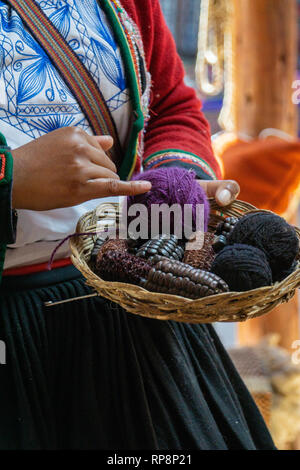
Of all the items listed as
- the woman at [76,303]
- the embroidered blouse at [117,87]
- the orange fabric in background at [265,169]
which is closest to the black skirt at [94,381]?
the woman at [76,303]

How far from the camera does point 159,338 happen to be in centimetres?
79

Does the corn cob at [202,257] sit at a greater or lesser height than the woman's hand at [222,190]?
lesser

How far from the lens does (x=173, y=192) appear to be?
818 mm

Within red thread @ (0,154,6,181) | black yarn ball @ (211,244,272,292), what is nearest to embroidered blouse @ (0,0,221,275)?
red thread @ (0,154,6,181)

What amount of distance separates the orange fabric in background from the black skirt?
97cm

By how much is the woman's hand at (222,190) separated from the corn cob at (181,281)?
0.63ft

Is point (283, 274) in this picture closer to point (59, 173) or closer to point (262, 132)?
point (59, 173)

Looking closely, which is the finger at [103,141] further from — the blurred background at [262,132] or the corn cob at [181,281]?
the blurred background at [262,132]

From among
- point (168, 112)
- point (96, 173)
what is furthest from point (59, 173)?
point (168, 112)

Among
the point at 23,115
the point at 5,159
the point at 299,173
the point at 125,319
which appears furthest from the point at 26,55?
the point at 299,173

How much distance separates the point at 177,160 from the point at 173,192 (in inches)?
4.7

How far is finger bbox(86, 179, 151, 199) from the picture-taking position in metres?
0.66

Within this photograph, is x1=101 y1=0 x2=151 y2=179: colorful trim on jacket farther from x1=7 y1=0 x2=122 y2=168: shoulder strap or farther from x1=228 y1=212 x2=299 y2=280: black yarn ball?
A: x1=228 y1=212 x2=299 y2=280: black yarn ball

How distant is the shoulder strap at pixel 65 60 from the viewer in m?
0.75
